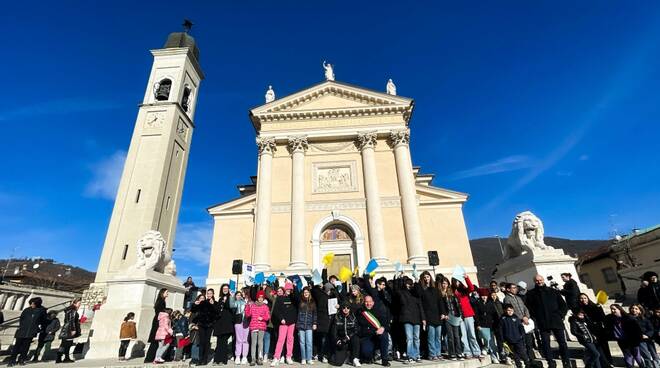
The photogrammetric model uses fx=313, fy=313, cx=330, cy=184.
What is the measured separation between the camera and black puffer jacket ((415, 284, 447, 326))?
19.4 feet

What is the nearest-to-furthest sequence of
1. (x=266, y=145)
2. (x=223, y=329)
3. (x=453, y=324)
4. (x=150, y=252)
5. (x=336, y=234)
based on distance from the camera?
(x=453, y=324) < (x=223, y=329) < (x=150, y=252) < (x=336, y=234) < (x=266, y=145)

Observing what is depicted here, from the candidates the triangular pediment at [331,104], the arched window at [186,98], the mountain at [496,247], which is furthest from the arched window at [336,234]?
the mountain at [496,247]

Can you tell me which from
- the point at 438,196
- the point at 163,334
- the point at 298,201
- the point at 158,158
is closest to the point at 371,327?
the point at 163,334

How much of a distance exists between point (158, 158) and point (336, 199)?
11459 mm

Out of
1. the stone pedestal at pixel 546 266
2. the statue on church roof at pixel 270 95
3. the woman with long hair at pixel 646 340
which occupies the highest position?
the statue on church roof at pixel 270 95

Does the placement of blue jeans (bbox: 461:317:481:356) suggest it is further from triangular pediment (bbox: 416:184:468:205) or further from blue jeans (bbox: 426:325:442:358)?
triangular pediment (bbox: 416:184:468:205)

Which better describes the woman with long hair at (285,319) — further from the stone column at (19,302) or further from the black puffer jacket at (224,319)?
the stone column at (19,302)

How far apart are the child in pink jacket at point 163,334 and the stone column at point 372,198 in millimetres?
12105

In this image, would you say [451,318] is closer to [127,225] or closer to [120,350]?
[120,350]

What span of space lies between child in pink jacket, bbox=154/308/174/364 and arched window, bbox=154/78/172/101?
65.4 feet

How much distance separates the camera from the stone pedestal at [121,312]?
7.25 m

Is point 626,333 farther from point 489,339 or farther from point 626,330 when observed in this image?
point 489,339

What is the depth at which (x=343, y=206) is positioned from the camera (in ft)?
62.1

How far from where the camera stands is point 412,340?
5.84 meters
